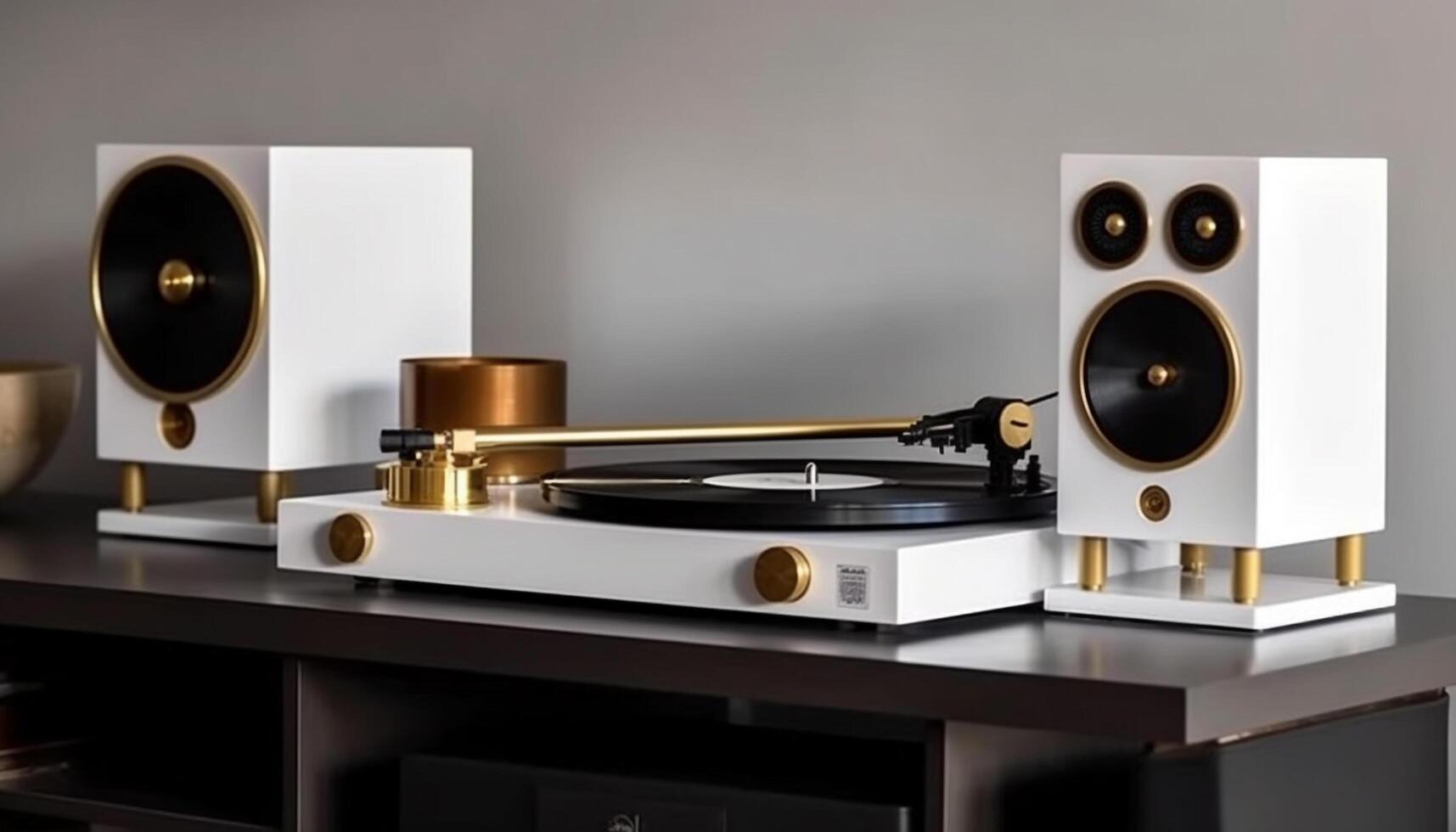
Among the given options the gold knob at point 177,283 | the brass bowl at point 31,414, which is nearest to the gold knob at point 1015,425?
the gold knob at point 177,283

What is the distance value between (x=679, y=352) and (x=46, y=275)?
70 centimetres

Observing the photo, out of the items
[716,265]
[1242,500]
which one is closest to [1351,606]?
[1242,500]

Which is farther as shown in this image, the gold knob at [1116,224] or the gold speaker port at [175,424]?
the gold speaker port at [175,424]

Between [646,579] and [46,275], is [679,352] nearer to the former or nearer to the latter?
[646,579]

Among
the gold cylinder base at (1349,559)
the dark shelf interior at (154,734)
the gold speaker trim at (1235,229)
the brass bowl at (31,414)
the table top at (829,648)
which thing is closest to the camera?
the table top at (829,648)

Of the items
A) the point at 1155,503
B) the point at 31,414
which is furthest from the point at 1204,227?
the point at 31,414

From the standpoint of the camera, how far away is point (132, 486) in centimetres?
190

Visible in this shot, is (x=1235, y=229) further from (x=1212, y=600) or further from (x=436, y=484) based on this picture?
(x=436, y=484)

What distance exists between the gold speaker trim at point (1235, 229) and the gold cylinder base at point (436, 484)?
0.45 m

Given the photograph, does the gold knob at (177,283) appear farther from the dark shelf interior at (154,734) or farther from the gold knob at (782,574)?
the gold knob at (782,574)

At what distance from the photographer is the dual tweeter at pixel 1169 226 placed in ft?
4.55

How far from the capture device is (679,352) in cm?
199

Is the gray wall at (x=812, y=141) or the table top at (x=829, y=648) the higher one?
the gray wall at (x=812, y=141)

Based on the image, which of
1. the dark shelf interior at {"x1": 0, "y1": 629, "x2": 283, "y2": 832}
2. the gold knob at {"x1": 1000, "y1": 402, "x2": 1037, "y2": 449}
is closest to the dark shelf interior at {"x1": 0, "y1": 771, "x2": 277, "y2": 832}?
the dark shelf interior at {"x1": 0, "y1": 629, "x2": 283, "y2": 832}
